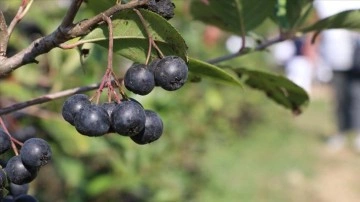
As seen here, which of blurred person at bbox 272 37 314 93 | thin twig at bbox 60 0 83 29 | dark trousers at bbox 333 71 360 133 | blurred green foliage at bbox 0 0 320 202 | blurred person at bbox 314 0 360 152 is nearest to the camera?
thin twig at bbox 60 0 83 29

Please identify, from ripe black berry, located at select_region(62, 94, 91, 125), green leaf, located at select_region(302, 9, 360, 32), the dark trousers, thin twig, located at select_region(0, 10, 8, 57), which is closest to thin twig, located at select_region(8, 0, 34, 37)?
thin twig, located at select_region(0, 10, 8, 57)

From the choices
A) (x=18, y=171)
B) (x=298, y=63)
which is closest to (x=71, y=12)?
(x=18, y=171)

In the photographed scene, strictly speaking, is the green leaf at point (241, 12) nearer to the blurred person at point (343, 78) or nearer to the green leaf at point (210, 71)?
the green leaf at point (210, 71)

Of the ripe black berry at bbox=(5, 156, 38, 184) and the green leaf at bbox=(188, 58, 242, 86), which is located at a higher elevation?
the green leaf at bbox=(188, 58, 242, 86)

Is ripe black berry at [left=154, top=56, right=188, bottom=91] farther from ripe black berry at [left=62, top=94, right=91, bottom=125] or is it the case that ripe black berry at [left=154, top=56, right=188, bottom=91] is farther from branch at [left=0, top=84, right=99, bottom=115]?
branch at [left=0, top=84, right=99, bottom=115]

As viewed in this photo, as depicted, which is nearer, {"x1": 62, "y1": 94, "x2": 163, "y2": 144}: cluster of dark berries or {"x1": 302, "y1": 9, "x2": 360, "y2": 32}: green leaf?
{"x1": 62, "y1": 94, "x2": 163, "y2": 144}: cluster of dark berries

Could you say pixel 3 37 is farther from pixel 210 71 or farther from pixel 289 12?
pixel 289 12

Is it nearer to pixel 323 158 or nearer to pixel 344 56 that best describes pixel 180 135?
pixel 323 158

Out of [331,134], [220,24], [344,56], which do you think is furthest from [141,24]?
[331,134]
